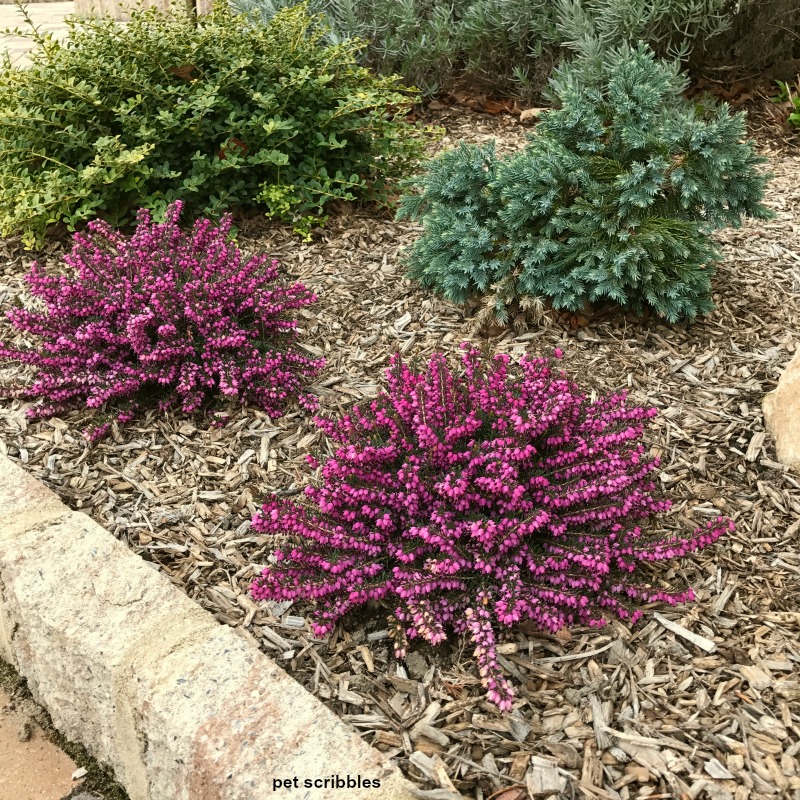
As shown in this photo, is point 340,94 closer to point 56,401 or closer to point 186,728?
point 56,401

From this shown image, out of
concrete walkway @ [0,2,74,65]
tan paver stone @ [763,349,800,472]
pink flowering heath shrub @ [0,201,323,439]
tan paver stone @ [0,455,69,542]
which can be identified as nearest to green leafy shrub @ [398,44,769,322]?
tan paver stone @ [763,349,800,472]

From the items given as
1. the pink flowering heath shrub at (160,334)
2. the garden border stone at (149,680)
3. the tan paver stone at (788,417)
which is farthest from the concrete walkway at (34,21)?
the tan paver stone at (788,417)

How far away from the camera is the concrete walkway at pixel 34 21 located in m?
8.36

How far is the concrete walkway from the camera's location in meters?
8.36

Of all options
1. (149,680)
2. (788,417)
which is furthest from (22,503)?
(788,417)

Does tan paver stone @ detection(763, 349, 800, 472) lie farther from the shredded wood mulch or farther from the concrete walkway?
the concrete walkway

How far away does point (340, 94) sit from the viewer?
4.54m

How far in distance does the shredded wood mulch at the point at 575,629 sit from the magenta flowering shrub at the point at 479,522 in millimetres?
130

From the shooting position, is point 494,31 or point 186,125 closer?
point 186,125

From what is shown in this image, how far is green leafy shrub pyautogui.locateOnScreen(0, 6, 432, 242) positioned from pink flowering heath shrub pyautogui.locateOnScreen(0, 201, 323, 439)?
0.84 metres

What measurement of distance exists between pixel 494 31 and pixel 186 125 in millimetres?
3039

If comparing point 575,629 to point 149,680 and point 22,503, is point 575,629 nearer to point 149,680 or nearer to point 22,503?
point 149,680

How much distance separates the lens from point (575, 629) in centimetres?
240

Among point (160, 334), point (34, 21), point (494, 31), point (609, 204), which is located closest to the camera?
point (160, 334)
